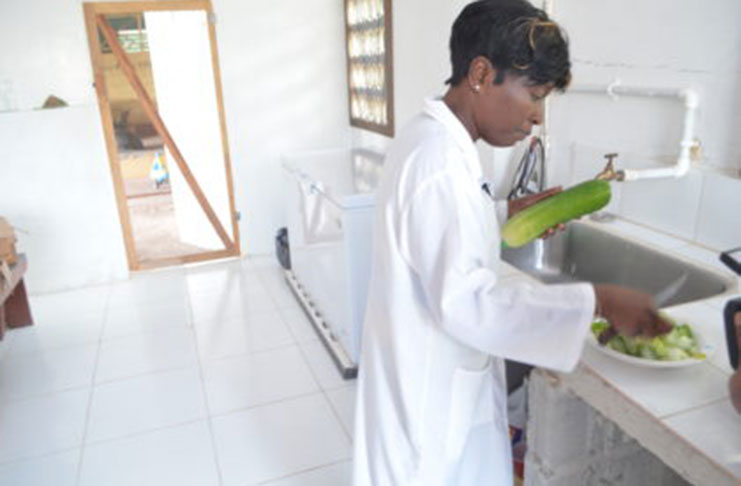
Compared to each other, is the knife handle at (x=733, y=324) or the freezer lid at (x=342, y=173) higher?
the knife handle at (x=733, y=324)

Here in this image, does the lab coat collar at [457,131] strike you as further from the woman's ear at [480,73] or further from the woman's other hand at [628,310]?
the woman's other hand at [628,310]

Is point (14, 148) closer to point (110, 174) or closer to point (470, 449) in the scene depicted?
point (110, 174)

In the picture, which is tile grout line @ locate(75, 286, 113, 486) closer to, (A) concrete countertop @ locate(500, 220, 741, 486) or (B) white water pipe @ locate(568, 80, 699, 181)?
(A) concrete countertop @ locate(500, 220, 741, 486)

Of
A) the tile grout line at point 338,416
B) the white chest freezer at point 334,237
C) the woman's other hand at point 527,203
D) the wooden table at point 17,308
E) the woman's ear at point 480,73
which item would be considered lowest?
the tile grout line at point 338,416

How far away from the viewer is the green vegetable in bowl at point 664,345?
91 cm

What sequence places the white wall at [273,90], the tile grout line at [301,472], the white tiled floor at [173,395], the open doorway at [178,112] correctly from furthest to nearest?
Result: the white wall at [273,90] < the open doorway at [178,112] < the white tiled floor at [173,395] < the tile grout line at [301,472]

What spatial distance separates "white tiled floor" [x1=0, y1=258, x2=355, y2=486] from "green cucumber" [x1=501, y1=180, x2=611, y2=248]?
1114mm

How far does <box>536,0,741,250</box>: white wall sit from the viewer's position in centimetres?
142

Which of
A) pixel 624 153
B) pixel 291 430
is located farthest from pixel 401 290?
pixel 291 430

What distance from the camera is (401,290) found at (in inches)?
37.2

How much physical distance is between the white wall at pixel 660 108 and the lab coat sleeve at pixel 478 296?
90 centimetres

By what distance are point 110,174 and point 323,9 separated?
1809 mm

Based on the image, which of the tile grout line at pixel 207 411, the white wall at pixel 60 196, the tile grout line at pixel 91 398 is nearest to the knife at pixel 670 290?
the tile grout line at pixel 207 411

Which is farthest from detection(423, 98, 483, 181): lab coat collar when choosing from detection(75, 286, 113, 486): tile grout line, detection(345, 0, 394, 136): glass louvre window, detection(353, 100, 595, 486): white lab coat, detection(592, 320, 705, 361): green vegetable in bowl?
detection(345, 0, 394, 136): glass louvre window
